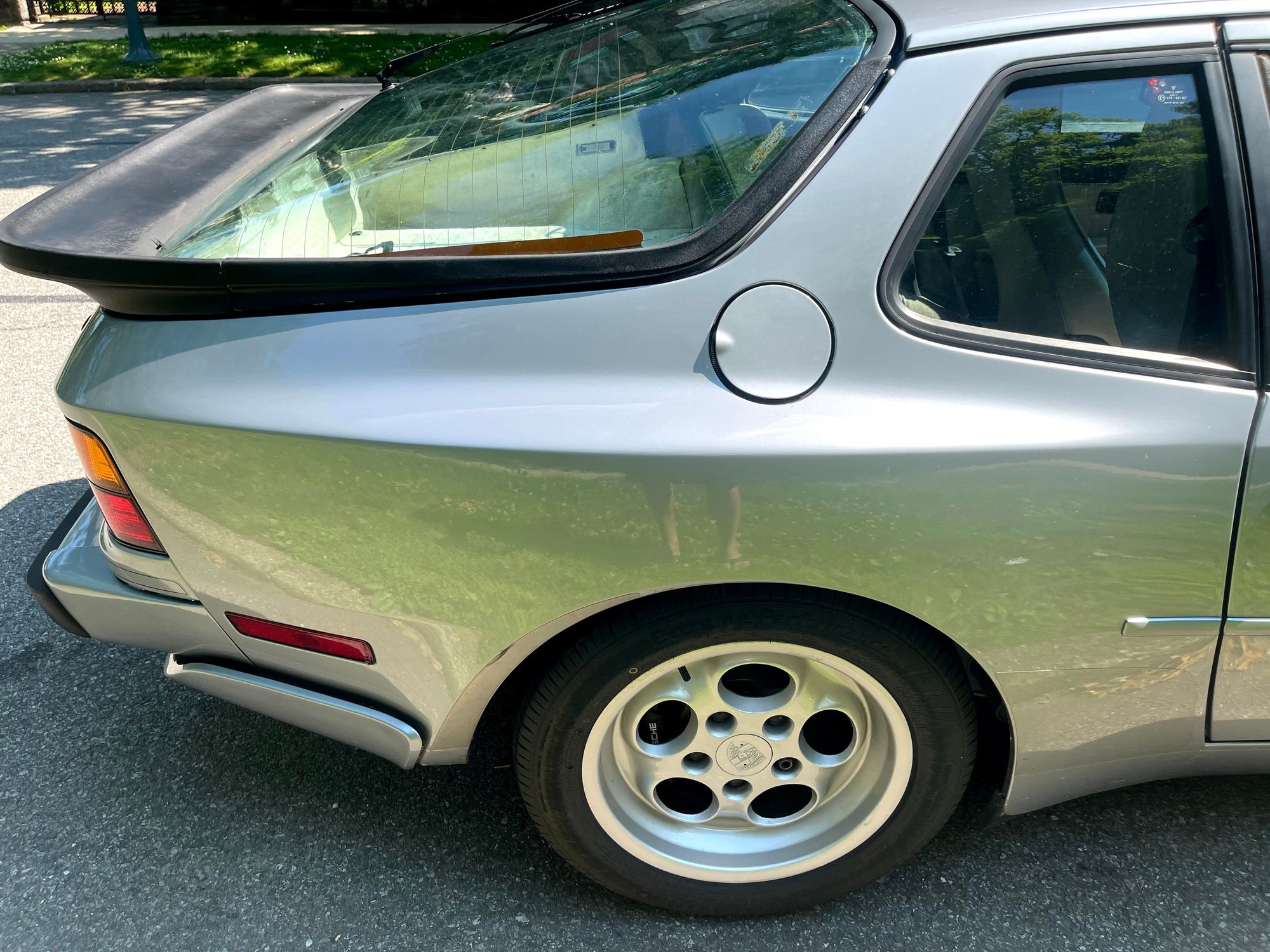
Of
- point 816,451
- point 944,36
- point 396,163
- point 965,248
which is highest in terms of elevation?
point 944,36

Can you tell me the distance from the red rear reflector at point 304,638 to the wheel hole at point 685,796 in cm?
67

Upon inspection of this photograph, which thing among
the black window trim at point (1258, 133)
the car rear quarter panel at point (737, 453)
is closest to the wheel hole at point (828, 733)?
the car rear quarter panel at point (737, 453)

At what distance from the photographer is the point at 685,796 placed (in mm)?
2006

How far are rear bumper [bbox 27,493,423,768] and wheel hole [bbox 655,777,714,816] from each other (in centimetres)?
52

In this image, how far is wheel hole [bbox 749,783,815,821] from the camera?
2012mm

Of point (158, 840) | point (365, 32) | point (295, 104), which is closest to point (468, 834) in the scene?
point (158, 840)

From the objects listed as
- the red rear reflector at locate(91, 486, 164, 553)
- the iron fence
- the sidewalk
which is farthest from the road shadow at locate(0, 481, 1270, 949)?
the iron fence

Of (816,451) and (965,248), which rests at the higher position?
(965,248)

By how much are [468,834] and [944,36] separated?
1.75 m

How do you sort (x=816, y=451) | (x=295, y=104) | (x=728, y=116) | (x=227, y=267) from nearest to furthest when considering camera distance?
(x=816, y=451) → (x=227, y=267) → (x=728, y=116) → (x=295, y=104)

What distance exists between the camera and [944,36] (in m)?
1.55

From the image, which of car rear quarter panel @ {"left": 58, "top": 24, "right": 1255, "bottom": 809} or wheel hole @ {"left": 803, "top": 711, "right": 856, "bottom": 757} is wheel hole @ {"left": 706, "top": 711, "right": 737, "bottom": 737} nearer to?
wheel hole @ {"left": 803, "top": 711, "right": 856, "bottom": 757}

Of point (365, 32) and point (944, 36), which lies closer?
point (944, 36)

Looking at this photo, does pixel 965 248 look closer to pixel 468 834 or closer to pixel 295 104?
pixel 468 834
